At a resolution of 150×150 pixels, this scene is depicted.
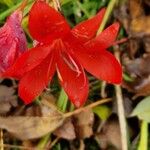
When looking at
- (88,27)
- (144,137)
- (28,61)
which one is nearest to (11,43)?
(28,61)

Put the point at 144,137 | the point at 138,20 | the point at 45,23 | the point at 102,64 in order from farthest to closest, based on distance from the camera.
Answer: the point at 138,20 → the point at 144,137 → the point at 102,64 → the point at 45,23

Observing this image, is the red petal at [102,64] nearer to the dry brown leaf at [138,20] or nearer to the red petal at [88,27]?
the red petal at [88,27]

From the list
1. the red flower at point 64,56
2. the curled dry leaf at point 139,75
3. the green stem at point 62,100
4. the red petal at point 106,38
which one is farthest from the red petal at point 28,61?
the curled dry leaf at point 139,75

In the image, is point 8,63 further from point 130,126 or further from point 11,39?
point 130,126

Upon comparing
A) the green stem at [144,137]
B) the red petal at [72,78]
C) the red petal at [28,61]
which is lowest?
the green stem at [144,137]

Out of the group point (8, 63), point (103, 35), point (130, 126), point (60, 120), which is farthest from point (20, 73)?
point (130, 126)

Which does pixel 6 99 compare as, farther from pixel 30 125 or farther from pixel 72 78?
pixel 72 78

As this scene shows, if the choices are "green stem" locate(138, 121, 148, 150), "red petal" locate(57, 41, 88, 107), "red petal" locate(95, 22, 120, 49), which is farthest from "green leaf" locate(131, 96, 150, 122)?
"red petal" locate(95, 22, 120, 49)
